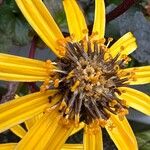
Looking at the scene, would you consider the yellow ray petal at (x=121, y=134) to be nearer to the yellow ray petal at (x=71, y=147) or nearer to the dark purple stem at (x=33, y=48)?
the yellow ray petal at (x=71, y=147)

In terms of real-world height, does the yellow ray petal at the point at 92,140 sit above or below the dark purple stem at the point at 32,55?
below

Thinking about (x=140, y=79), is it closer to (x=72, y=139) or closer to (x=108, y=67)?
(x=108, y=67)

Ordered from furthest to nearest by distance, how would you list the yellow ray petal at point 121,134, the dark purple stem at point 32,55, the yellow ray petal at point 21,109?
the dark purple stem at point 32,55 < the yellow ray petal at point 121,134 < the yellow ray petal at point 21,109

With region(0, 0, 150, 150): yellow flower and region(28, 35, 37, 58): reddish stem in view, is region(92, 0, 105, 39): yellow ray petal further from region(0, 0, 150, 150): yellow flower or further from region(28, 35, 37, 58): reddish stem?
region(28, 35, 37, 58): reddish stem

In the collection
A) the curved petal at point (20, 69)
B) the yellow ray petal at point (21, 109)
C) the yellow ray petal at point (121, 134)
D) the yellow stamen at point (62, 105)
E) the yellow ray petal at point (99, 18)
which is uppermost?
the yellow ray petal at point (99, 18)

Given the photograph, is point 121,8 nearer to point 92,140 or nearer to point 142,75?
point 142,75

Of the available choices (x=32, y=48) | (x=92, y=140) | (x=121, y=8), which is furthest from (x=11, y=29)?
(x=92, y=140)

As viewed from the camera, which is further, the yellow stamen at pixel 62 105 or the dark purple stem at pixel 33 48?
the dark purple stem at pixel 33 48

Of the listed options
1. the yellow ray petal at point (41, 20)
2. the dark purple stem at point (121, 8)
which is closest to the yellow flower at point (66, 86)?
the yellow ray petal at point (41, 20)
